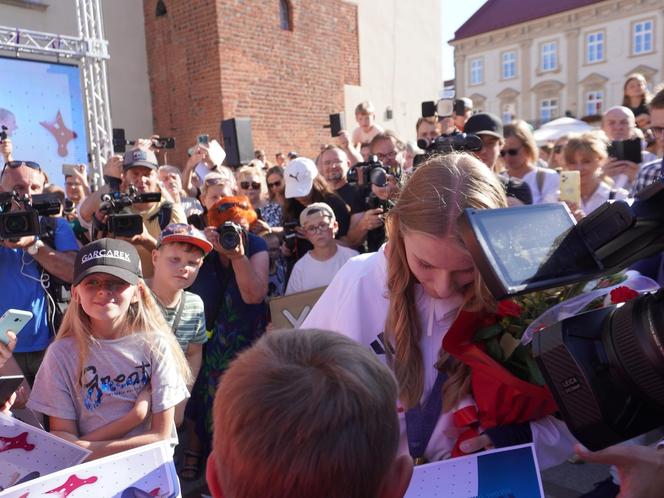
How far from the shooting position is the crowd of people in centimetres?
86

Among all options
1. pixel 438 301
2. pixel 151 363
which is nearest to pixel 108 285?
pixel 151 363

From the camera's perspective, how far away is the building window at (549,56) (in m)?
31.4

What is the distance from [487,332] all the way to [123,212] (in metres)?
2.53

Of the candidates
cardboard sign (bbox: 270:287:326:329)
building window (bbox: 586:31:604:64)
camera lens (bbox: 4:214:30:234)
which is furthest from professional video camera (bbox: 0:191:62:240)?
building window (bbox: 586:31:604:64)

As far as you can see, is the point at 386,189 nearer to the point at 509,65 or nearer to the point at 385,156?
the point at 385,156

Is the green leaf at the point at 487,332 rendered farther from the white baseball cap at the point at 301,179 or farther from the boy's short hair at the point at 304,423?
the white baseball cap at the point at 301,179

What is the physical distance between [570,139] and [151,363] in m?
3.36

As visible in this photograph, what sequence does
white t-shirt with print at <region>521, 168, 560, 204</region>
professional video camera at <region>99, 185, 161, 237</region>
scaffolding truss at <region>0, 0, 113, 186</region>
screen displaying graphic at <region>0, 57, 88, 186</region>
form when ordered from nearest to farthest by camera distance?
professional video camera at <region>99, 185, 161, 237</region> < white t-shirt with print at <region>521, 168, 560, 204</region> < scaffolding truss at <region>0, 0, 113, 186</region> < screen displaying graphic at <region>0, 57, 88, 186</region>

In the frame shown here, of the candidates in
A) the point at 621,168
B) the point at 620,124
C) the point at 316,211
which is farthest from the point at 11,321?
the point at 620,124

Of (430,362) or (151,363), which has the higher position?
(430,362)

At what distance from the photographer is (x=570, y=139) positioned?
13.5 feet

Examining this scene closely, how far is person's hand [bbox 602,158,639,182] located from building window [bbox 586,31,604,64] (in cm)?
3016

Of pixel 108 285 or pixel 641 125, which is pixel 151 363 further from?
pixel 641 125

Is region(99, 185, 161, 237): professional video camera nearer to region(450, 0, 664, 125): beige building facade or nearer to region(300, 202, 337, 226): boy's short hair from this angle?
region(300, 202, 337, 226): boy's short hair
